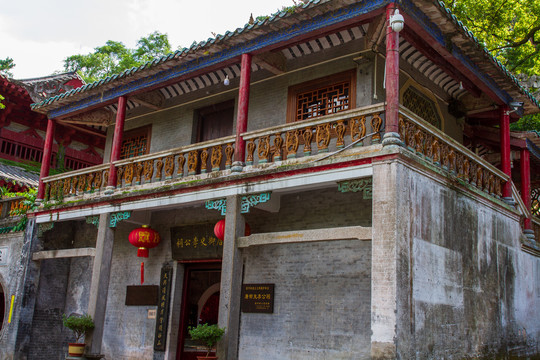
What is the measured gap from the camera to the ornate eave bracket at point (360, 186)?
7.89 m

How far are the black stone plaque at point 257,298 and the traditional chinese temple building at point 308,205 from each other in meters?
0.03

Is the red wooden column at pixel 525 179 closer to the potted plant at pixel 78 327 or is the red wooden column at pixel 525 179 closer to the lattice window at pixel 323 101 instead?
the lattice window at pixel 323 101

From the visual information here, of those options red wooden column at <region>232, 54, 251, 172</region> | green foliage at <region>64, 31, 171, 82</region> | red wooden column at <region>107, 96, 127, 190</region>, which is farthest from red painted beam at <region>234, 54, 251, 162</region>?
green foliage at <region>64, 31, 171, 82</region>

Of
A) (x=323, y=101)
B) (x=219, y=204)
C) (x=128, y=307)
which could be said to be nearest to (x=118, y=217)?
(x=128, y=307)

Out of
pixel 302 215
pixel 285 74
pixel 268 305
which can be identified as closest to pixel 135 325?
pixel 268 305

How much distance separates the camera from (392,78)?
7953 mm

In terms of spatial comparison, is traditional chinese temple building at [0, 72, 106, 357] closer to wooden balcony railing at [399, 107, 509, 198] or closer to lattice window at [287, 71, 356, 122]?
lattice window at [287, 71, 356, 122]

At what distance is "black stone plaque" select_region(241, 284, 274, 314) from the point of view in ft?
33.5

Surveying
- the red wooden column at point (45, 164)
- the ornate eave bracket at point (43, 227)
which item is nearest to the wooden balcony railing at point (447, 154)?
the ornate eave bracket at point (43, 227)

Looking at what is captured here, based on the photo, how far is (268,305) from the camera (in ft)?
33.4

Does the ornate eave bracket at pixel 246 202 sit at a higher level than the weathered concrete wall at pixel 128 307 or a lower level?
higher

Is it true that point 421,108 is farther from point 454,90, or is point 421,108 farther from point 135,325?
point 135,325

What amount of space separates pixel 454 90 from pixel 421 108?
1341 millimetres

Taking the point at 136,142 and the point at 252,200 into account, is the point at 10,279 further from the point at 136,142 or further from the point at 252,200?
the point at 252,200
